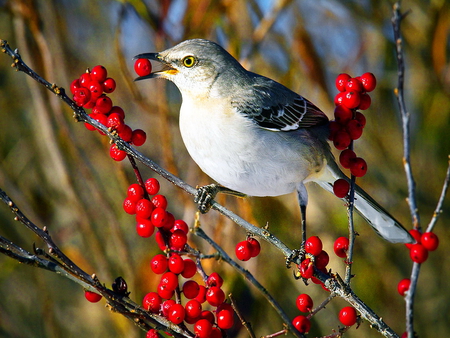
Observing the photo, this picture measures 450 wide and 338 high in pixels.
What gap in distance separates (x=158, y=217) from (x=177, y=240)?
131mm

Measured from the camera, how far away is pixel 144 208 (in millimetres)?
2199

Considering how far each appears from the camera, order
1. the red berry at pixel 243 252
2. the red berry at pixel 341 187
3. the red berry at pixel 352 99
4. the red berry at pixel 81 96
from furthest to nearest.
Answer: the red berry at pixel 341 187 → the red berry at pixel 352 99 → the red berry at pixel 243 252 → the red berry at pixel 81 96

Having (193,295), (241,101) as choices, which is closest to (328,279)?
(193,295)

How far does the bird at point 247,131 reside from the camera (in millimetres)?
2980

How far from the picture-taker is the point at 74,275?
186 centimetres

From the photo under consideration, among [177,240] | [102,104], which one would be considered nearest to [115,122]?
[102,104]

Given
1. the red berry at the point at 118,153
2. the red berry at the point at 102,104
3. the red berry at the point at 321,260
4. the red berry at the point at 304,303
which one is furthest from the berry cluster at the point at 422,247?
the red berry at the point at 102,104

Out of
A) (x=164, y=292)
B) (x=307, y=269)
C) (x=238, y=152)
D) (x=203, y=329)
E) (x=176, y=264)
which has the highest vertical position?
(x=238, y=152)

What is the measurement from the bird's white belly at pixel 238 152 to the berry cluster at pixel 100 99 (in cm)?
76

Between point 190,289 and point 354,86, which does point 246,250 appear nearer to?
point 190,289

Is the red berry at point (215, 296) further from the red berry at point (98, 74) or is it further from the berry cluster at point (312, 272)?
the red berry at point (98, 74)

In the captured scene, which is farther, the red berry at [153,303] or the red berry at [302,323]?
the red berry at [302,323]

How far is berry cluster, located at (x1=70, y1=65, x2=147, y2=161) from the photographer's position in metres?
2.21

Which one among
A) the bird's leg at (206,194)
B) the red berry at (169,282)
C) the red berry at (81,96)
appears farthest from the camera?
the bird's leg at (206,194)
